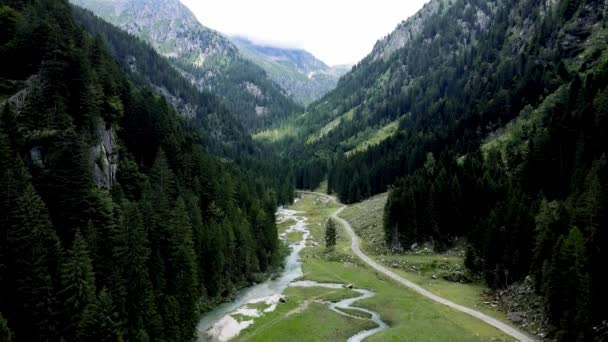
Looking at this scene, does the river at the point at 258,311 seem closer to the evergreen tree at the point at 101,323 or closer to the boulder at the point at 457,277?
the boulder at the point at 457,277

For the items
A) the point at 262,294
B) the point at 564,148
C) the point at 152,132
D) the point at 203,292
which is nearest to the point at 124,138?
the point at 152,132

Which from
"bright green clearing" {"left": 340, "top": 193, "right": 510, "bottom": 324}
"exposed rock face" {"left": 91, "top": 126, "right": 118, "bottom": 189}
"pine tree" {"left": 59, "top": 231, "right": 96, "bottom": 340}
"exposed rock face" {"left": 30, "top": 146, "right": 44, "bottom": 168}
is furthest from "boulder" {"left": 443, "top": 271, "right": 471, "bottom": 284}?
"exposed rock face" {"left": 30, "top": 146, "right": 44, "bottom": 168}

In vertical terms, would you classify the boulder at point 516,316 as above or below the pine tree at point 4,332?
below

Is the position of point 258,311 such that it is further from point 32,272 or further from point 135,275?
point 32,272

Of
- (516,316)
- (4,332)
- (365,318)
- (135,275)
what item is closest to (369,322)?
(365,318)

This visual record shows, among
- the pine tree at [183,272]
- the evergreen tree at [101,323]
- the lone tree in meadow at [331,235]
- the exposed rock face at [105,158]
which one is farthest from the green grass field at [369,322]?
the exposed rock face at [105,158]

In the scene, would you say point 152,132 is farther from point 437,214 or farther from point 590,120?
point 590,120

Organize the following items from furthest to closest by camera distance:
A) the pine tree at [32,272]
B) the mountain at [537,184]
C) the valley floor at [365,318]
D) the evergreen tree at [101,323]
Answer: the valley floor at [365,318] → the mountain at [537,184] → the evergreen tree at [101,323] → the pine tree at [32,272]
